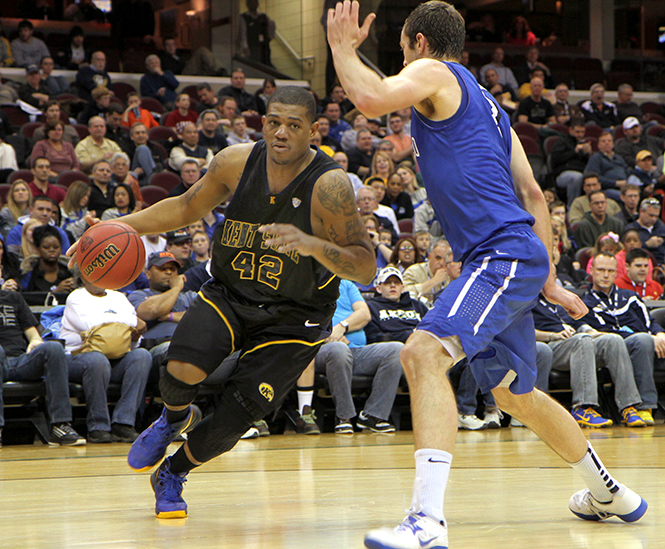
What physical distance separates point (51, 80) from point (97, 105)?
5.02 ft

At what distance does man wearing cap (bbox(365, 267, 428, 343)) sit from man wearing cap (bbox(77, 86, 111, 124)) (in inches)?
235

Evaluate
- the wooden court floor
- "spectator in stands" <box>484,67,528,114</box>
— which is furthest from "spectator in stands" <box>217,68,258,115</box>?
the wooden court floor

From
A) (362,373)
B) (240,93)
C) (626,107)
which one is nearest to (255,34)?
(240,93)

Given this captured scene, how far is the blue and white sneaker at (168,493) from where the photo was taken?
3184 mm

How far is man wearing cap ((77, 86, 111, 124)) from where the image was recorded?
37.9 feet

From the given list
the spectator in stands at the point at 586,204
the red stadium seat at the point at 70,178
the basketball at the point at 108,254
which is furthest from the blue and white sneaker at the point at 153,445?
the spectator in stands at the point at 586,204

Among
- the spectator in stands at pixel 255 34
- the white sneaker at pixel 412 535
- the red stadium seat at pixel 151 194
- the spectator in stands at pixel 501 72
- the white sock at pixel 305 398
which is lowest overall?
the white sock at pixel 305 398

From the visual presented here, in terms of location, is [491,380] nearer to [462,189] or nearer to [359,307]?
[462,189]

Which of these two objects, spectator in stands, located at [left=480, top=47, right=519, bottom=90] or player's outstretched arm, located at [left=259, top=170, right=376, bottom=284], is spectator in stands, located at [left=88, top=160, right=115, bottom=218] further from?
spectator in stands, located at [left=480, top=47, right=519, bottom=90]

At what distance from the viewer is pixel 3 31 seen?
14.9m

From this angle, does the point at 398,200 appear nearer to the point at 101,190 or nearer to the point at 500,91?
the point at 101,190

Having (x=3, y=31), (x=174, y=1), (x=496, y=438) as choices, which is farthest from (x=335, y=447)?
(x=174, y=1)

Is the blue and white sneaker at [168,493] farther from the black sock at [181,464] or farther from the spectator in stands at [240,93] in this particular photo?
the spectator in stands at [240,93]

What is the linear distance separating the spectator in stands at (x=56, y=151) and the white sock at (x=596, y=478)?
27.3 feet
